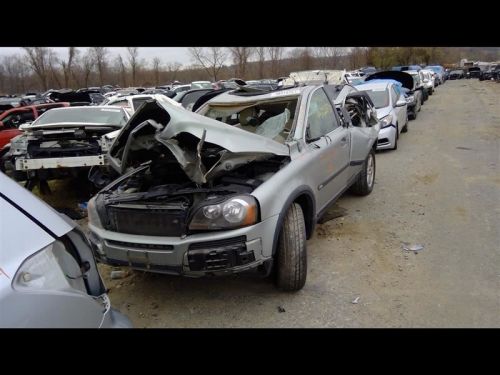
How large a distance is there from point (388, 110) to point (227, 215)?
7.82 metres

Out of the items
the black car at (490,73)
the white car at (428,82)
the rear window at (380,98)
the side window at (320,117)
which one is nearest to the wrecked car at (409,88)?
the rear window at (380,98)

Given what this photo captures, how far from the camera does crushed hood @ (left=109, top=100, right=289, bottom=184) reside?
10.3 feet

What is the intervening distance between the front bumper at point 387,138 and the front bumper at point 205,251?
6.87 meters

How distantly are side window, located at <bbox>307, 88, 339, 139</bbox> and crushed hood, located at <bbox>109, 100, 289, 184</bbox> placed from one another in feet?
2.67

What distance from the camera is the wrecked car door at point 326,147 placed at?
13.4 ft

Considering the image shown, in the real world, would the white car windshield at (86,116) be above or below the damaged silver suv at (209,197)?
above

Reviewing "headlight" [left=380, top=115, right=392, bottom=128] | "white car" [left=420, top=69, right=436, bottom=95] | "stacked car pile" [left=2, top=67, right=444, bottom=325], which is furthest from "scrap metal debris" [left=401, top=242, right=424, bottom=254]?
"white car" [left=420, top=69, right=436, bottom=95]

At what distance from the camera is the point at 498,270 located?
364 centimetres

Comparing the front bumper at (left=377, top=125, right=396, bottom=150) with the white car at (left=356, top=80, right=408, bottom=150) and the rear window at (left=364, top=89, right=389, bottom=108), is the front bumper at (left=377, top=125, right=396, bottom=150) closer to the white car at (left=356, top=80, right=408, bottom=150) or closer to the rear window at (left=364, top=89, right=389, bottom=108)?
the white car at (left=356, top=80, right=408, bottom=150)

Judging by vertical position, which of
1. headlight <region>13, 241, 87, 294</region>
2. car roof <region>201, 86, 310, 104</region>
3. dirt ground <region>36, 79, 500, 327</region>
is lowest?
dirt ground <region>36, 79, 500, 327</region>

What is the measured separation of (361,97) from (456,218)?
2532mm

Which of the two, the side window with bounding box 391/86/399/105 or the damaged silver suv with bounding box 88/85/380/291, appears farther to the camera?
the side window with bounding box 391/86/399/105

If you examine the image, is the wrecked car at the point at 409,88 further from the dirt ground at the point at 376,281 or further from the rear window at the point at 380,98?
the dirt ground at the point at 376,281
